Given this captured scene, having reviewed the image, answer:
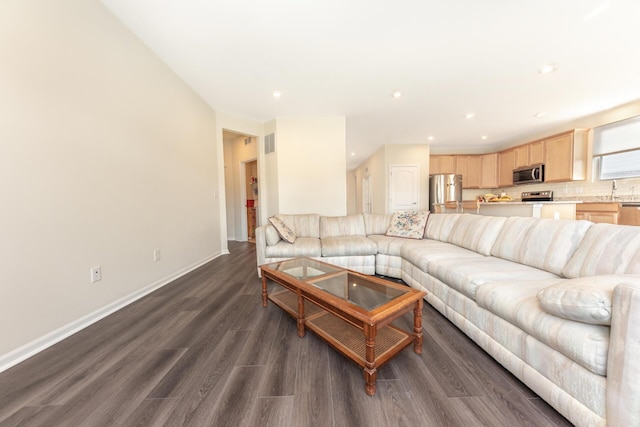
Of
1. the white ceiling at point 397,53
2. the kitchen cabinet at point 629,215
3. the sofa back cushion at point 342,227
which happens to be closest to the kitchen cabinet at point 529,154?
the white ceiling at point 397,53

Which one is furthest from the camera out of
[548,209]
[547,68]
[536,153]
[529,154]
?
[529,154]

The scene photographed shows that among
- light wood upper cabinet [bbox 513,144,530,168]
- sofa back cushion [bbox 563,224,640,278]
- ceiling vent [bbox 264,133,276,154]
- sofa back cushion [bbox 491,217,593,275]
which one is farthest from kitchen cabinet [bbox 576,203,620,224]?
ceiling vent [bbox 264,133,276,154]

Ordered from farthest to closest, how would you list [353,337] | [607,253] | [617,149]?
[617,149]
[353,337]
[607,253]

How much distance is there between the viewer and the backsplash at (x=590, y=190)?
3.43 m

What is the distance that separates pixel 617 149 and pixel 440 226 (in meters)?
3.71

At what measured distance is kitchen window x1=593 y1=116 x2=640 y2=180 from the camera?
132 inches

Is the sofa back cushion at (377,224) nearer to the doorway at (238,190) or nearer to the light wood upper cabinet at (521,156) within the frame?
the doorway at (238,190)

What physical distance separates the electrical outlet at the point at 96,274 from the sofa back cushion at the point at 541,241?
135 inches

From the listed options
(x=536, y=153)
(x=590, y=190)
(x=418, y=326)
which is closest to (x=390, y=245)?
(x=418, y=326)

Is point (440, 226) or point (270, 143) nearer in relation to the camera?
point (440, 226)

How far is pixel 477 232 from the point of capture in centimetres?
218

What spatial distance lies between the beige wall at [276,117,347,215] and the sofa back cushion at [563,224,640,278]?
294 cm

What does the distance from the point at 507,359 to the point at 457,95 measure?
3.28 metres

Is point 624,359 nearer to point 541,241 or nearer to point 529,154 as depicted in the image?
point 541,241
